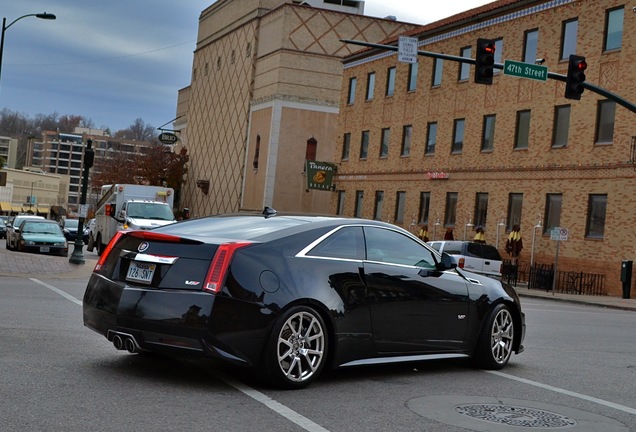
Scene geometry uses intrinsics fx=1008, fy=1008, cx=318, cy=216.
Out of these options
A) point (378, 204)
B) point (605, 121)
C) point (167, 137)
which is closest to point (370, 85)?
point (378, 204)

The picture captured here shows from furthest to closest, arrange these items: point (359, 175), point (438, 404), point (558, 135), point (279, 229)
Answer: point (359, 175)
point (558, 135)
point (279, 229)
point (438, 404)

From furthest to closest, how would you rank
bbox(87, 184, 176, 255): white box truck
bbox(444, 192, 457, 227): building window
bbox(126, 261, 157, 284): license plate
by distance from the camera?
bbox(444, 192, 457, 227): building window, bbox(87, 184, 176, 255): white box truck, bbox(126, 261, 157, 284): license plate

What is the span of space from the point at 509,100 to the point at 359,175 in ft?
47.9

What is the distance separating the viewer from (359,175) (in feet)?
183

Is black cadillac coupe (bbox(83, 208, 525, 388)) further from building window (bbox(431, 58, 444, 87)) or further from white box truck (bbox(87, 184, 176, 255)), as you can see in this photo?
building window (bbox(431, 58, 444, 87))

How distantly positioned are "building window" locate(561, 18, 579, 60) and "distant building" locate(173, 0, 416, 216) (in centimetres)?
2593


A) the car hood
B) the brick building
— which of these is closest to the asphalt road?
the car hood

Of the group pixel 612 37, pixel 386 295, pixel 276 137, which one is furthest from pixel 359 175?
pixel 386 295

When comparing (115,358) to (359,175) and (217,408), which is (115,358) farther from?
(359,175)

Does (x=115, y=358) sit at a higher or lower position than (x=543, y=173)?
lower

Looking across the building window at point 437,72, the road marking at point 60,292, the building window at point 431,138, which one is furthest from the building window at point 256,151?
the road marking at point 60,292

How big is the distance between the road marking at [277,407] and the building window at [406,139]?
139ft

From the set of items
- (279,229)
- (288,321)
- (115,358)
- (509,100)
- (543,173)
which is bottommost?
(115,358)

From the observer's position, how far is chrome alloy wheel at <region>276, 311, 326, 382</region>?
848cm
